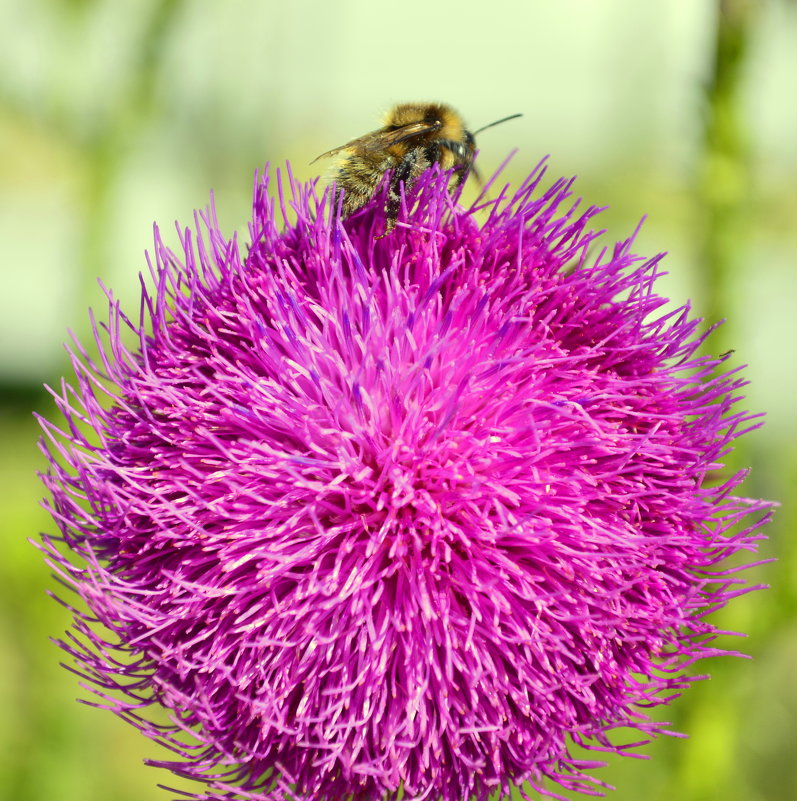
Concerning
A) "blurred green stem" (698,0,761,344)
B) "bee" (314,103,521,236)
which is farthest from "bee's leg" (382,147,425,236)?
"blurred green stem" (698,0,761,344)

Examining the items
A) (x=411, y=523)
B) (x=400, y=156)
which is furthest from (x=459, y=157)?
(x=411, y=523)

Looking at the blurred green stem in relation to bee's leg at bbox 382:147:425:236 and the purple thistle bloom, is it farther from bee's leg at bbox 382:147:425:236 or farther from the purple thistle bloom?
bee's leg at bbox 382:147:425:236

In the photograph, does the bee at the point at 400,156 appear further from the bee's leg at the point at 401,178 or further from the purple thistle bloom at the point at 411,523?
the purple thistle bloom at the point at 411,523

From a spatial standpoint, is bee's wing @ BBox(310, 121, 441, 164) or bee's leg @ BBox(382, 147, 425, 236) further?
bee's wing @ BBox(310, 121, 441, 164)

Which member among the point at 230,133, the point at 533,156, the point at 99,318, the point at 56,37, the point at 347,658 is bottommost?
the point at 347,658

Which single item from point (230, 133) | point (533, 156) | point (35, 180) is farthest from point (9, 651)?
point (533, 156)

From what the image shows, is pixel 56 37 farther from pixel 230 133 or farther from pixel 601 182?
pixel 601 182
